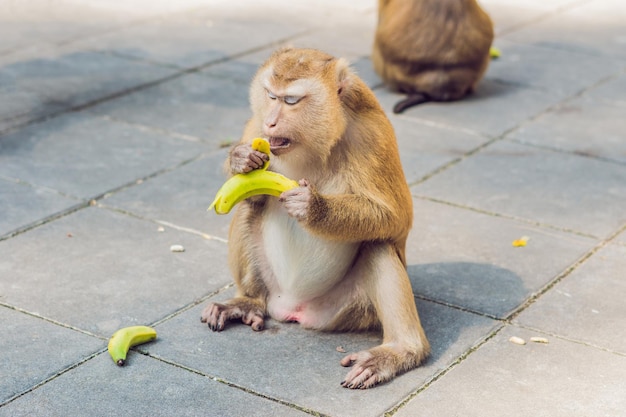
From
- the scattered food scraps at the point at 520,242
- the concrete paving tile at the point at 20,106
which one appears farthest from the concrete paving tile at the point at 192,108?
the scattered food scraps at the point at 520,242

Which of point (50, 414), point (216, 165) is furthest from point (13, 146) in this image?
point (50, 414)

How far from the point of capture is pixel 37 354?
15.7ft

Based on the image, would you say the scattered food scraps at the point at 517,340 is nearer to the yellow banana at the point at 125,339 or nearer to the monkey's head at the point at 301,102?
the monkey's head at the point at 301,102

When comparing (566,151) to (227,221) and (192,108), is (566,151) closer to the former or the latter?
(227,221)

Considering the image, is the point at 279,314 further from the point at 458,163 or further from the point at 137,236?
the point at 458,163

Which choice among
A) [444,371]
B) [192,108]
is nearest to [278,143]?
[444,371]

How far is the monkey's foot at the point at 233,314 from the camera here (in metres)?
5.06

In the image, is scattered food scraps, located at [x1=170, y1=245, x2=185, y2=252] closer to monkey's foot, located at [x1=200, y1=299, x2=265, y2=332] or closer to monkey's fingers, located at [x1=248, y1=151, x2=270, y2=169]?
monkey's foot, located at [x1=200, y1=299, x2=265, y2=332]

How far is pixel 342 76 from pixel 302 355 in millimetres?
1278

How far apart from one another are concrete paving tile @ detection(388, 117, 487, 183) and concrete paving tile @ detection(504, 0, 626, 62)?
2.77 m

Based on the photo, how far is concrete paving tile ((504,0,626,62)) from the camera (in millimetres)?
10547

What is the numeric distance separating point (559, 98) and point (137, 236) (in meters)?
4.39

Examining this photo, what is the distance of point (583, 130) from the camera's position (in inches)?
325

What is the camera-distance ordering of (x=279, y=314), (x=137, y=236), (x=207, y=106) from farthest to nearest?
(x=207, y=106)
(x=137, y=236)
(x=279, y=314)
